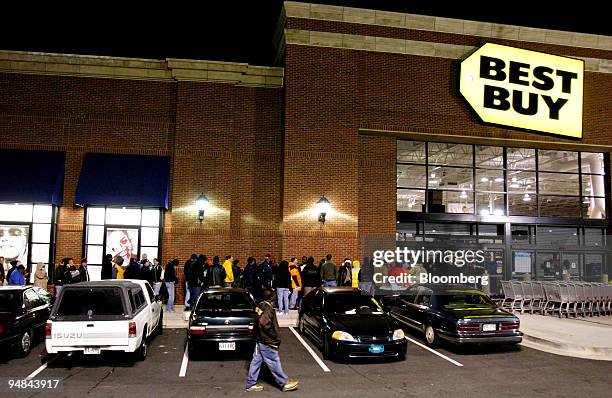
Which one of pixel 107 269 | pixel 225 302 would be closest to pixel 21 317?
pixel 225 302

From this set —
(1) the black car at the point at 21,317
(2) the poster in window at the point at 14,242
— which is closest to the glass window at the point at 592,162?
(1) the black car at the point at 21,317

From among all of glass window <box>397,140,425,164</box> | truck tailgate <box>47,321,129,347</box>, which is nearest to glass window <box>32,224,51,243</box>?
truck tailgate <box>47,321,129,347</box>

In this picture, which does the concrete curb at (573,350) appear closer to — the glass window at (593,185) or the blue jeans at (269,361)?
the blue jeans at (269,361)

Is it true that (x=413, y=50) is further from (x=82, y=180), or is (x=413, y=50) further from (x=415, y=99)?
(x=82, y=180)

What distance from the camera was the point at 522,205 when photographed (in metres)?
21.8

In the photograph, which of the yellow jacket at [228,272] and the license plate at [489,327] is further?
the yellow jacket at [228,272]

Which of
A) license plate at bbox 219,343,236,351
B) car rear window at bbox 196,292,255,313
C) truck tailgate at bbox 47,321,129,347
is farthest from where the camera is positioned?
car rear window at bbox 196,292,255,313

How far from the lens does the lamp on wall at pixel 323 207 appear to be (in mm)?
18516

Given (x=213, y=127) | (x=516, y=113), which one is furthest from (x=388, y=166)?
(x=213, y=127)

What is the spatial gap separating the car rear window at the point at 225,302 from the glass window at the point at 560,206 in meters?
15.6

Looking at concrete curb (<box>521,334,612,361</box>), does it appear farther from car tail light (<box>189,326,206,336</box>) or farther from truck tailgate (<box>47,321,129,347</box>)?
truck tailgate (<box>47,321,129,347</box>)

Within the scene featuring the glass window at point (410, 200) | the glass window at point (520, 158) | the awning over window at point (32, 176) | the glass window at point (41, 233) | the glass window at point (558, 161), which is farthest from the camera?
the glass window at point (558, 161)

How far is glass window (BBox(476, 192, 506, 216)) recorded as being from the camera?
21188 millimetres

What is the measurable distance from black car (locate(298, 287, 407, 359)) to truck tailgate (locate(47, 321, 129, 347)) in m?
4.11
